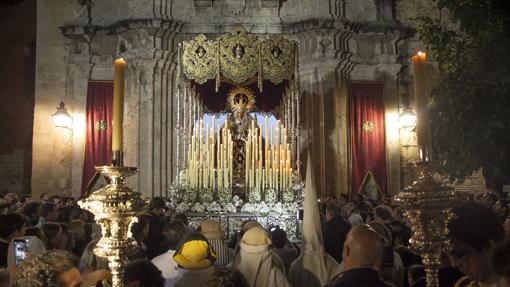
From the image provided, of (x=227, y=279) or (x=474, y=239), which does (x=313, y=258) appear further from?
(x=474, y=239)

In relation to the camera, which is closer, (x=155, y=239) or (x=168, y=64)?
(x=155, y=239)

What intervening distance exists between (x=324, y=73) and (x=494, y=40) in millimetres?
7139

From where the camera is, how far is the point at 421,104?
393 cm

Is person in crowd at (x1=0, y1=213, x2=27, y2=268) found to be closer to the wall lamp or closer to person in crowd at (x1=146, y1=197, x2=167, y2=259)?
person in crowd at (x1=146, y1=197, x2=167, y2=259)

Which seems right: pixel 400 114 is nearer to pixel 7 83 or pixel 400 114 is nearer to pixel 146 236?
pixel 146 236

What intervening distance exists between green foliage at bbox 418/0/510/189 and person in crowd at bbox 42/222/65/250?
6.43 metres

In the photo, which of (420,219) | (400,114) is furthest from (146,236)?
(400,114)

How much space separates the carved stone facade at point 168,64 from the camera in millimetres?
15305

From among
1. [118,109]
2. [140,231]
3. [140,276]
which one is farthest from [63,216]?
[118,109]

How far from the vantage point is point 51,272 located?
2834mm

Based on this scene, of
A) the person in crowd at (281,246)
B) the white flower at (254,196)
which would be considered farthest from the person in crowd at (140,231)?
the white flower at (254,196)

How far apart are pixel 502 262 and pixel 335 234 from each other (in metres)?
5.15

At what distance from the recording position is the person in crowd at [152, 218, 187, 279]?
5.76 metres

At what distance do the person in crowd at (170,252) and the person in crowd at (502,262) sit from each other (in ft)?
12.3
